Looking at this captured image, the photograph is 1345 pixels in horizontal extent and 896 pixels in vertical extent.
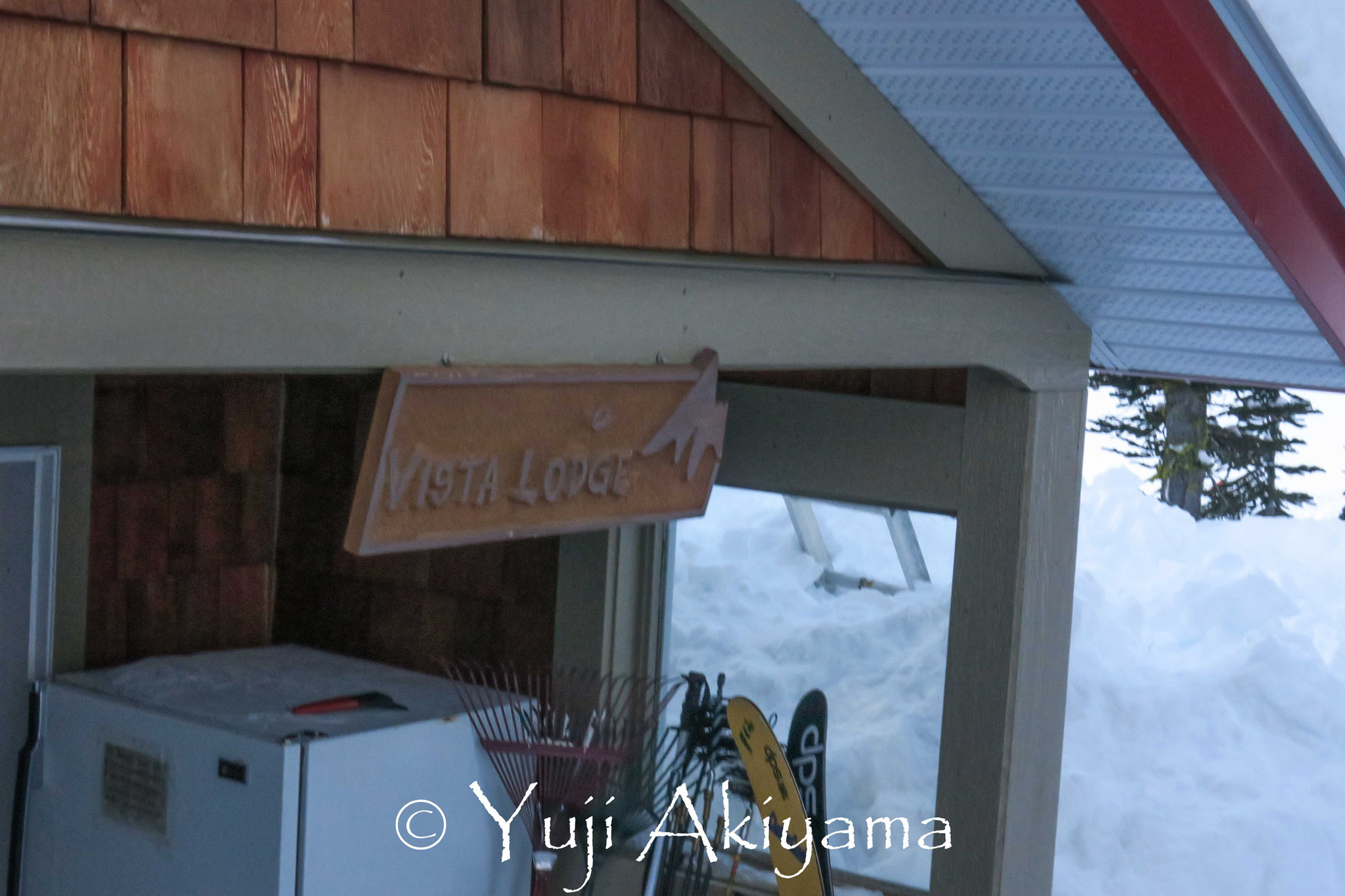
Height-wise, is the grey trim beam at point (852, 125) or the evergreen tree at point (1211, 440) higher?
the grey trim beam at point (852, 125)

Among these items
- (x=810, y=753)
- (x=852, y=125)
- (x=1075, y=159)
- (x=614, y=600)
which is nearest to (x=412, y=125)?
(x=852, y=125)

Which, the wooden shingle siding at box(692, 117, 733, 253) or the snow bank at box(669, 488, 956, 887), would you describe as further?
the snow bank at box(669, 488, 956, 887)

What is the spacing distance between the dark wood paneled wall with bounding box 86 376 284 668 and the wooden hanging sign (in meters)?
1.99

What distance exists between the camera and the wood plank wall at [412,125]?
4.25 feet

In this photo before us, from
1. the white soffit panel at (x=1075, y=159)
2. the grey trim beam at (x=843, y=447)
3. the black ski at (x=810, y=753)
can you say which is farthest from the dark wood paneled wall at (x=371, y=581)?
the white soffit panel at (x=1075, y=159)

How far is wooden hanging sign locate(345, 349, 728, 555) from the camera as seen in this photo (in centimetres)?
160

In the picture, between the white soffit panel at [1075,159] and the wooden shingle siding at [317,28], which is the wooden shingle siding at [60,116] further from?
the white soffit panel at [1075,159]

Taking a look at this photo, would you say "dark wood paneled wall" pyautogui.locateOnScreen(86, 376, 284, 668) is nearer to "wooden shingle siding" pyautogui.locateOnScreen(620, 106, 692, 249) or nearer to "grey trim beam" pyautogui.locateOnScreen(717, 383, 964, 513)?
"grey trim beam" pyautogui.locateOnScreen(717, 383, 964, 513)

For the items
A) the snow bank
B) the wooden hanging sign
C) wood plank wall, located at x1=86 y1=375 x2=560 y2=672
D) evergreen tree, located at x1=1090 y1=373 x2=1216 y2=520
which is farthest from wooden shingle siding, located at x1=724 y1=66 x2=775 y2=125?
evergreen tree, located at x1=1090 y1=373 x2=1216 y2=520

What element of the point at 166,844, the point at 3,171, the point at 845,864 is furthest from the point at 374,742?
the point at 3,171

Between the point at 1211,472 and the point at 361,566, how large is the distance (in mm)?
3207

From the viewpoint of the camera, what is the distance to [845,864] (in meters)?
3.46

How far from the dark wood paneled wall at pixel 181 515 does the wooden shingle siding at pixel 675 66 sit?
2061 millimetres

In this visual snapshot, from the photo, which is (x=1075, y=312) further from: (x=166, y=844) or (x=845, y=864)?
(x=166, y=844)
